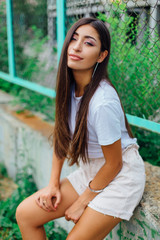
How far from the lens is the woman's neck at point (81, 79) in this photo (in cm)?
174

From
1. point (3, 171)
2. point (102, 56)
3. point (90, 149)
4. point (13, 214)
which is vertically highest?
point (102, 56)

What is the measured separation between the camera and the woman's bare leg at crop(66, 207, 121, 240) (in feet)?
5.13

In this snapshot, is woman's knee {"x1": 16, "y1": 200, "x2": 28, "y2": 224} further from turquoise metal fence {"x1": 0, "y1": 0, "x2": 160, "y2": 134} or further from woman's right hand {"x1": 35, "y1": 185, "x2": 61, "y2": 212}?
turquoise metal fence {"x1": 0, "y1": 0, "x2": 160, "y2": 134}

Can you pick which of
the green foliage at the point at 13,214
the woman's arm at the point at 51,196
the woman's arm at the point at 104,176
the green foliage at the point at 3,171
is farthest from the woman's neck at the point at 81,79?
the green foliage at the point at 3,171

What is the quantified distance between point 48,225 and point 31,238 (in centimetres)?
83

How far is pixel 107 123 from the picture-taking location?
4.94ft

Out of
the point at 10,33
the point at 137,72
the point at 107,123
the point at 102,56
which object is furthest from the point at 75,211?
the point at 10,33

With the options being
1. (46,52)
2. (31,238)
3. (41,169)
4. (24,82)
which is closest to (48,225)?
(41,169)

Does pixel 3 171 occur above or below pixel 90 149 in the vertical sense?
below

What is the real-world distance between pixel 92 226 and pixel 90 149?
0.43m

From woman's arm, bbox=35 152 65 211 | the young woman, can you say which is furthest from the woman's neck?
woman's arm, bbox=35 152 65 211

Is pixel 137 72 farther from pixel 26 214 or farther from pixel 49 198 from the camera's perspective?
pixel 26 214

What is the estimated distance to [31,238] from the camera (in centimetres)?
182

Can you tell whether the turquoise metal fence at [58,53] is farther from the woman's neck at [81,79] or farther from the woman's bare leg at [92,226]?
the woman's bare leg at [92,226]
